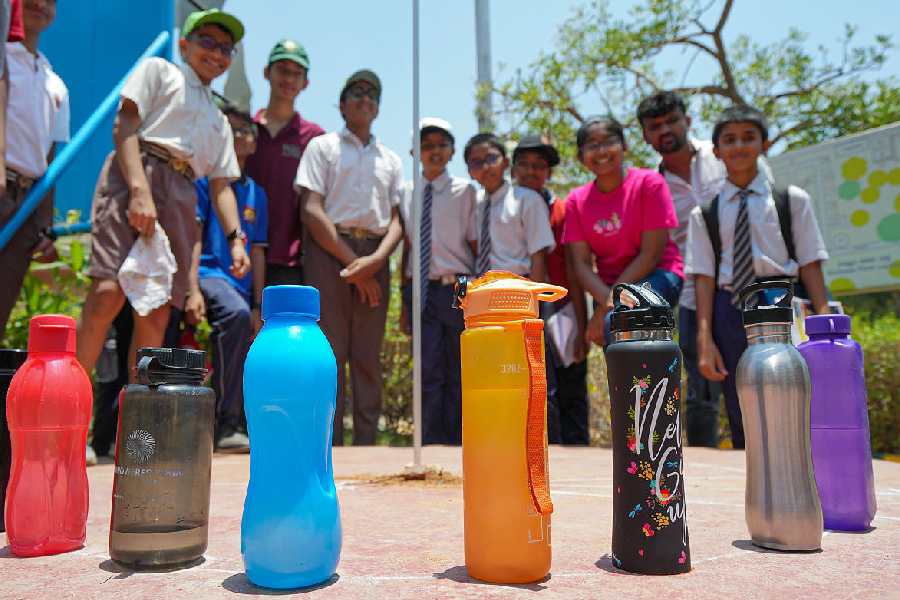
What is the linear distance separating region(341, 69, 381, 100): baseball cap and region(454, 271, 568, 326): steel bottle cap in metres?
3.82

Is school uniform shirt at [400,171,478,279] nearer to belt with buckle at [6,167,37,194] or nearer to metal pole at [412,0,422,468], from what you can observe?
metal pole at [412,0,422,468]

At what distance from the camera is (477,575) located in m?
1.45

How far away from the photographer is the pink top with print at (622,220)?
4117mm

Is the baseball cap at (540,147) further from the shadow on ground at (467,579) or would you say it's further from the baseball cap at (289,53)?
the shadow on ground at (467,579)

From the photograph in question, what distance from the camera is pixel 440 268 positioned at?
192 inches

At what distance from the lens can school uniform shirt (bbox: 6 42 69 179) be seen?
3637mm

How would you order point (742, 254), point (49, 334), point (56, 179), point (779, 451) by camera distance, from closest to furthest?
point (779, 451)
point (49, 334)
point (742, 254)
point (56, 179)

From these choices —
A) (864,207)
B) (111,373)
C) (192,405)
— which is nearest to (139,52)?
(111,373)

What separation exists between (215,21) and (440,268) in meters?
2.08

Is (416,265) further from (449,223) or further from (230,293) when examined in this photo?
(449,223)

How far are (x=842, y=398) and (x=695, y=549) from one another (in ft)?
2.01

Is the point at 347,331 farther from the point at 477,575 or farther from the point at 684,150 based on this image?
the point at 477,575

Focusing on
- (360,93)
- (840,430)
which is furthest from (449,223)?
(840,430)

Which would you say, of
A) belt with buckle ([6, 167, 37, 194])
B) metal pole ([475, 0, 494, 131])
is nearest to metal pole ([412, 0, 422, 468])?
belt with buckle ([6, 167, 37, 194])
